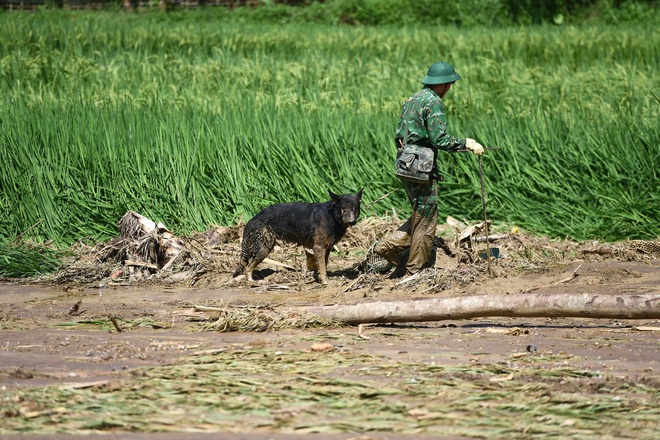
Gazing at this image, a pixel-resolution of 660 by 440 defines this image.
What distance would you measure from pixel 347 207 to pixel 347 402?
4.13m

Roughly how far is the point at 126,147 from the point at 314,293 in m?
3.92

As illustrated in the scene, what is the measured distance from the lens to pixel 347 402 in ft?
15.6

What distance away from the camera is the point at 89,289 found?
877 cm

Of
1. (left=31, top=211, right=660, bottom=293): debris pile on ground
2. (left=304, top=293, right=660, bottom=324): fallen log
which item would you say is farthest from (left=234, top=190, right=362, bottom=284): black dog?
(left=304, top=293, right=660, bottom=324): fallen log

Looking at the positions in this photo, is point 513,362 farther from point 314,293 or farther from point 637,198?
point 637,198

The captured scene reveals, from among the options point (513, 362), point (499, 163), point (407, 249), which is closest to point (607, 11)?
point (499, 163)

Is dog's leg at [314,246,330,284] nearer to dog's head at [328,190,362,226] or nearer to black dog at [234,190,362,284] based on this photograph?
black dog at [234,190,362,284]

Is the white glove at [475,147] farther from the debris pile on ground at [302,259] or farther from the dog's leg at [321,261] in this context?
the dog's leg at [321,261]

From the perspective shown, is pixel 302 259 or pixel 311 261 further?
pixel 302 259

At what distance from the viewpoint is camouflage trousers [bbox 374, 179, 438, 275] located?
27.9 feet

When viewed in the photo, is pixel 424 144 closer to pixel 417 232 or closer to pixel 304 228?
pixel 417 232

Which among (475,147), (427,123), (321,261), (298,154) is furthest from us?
(298,154)

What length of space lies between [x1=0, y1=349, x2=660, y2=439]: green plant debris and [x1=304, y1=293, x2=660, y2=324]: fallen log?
0.97m

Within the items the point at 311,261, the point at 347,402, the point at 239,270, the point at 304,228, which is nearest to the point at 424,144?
the point at 304,228
